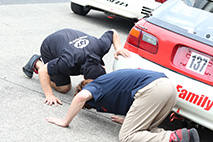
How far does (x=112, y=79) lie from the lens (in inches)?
131

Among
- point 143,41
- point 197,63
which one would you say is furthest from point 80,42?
point 197,63

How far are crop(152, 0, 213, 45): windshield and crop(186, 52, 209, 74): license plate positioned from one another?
0.65 feet

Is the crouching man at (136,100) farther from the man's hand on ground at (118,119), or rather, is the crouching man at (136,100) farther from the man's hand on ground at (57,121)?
the man's hand on ground at (118,119)

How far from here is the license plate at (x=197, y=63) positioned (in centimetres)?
332

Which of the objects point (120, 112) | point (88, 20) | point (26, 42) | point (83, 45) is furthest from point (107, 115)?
Result: point (88, 20)

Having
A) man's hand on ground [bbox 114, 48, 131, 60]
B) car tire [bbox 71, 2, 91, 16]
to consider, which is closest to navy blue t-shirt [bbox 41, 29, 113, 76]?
man's hand on ground [bbox 114, 48, 131, 60]

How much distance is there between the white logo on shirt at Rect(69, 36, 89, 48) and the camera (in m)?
3.81

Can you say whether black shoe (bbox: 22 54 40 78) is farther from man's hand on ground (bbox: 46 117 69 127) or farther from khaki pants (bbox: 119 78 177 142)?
khaki pants (bbox: 119 78 177 142)

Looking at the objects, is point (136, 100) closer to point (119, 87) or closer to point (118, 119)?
point (119, 87)

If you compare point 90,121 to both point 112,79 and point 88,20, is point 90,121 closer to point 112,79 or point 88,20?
point 112,79

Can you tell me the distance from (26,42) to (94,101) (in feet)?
9.73

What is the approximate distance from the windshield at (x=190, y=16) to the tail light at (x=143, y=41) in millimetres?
190

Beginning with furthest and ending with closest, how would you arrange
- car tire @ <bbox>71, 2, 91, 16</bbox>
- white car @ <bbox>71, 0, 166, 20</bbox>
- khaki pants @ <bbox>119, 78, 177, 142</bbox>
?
car tire @ <bbox>71, 2, 91, 16</bbox>
white car @ <bbox>71, 0, 166, 20</bbox>
khaki pants @ <bbox>119, 78, 177, 142</bbox>

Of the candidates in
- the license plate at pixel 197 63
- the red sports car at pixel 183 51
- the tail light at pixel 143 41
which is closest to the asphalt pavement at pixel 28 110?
the red sports car at pixel 183 51
